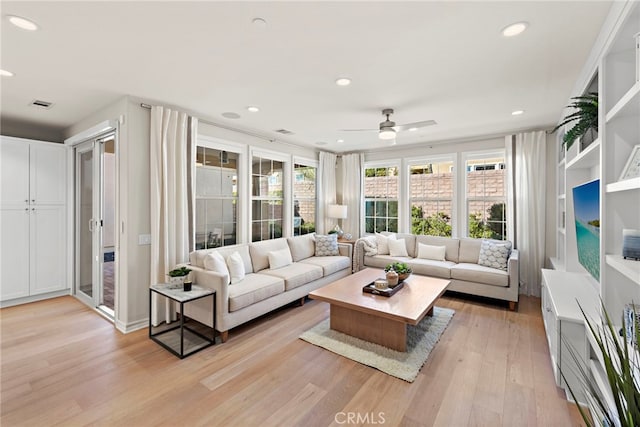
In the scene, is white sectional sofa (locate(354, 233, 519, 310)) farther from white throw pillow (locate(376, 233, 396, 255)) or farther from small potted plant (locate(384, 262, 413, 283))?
small potted plant (locate(384, 262, 413, 283))

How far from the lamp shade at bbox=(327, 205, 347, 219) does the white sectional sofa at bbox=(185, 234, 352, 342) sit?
2.87 ft

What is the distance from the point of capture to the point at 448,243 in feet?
16.1

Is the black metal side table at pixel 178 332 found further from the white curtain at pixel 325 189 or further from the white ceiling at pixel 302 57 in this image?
the white curtain at pixel 325 189

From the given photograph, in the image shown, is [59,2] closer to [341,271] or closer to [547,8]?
[547,8]

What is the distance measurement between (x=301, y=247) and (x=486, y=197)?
10.7 ft

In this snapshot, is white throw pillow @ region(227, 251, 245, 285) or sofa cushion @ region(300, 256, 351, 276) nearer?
white throw pillow @ region(227, 251, 245, 285)

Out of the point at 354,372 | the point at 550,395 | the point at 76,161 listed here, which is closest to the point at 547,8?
the point at 550,395

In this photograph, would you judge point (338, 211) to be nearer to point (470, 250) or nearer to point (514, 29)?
point (470, 250)

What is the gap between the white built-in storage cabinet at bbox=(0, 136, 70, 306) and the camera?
384 cm

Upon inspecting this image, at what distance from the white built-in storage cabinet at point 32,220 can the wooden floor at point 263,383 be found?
103 cm

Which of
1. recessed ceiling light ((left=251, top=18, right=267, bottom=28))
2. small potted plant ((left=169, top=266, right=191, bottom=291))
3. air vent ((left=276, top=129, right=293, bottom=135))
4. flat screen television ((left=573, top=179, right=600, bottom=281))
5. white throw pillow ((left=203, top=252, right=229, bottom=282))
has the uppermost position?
air vent ((left=276, top=129, right=293, bottom=135))

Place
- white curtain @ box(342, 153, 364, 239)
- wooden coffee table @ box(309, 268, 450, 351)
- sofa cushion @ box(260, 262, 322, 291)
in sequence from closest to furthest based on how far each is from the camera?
wooden coffee table @ box(309, 268, 450, 351)
sofa cushion @ box(260, 262, 322, 291)
white curtain @ box(342, 153, 364, 239)

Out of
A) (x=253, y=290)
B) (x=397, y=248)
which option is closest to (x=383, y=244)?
(x=397, y=248)

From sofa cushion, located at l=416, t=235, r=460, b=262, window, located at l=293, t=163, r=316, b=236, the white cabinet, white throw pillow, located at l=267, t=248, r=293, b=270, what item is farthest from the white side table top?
sofa cushion, located at l=416, t=235, r=460, b=262
